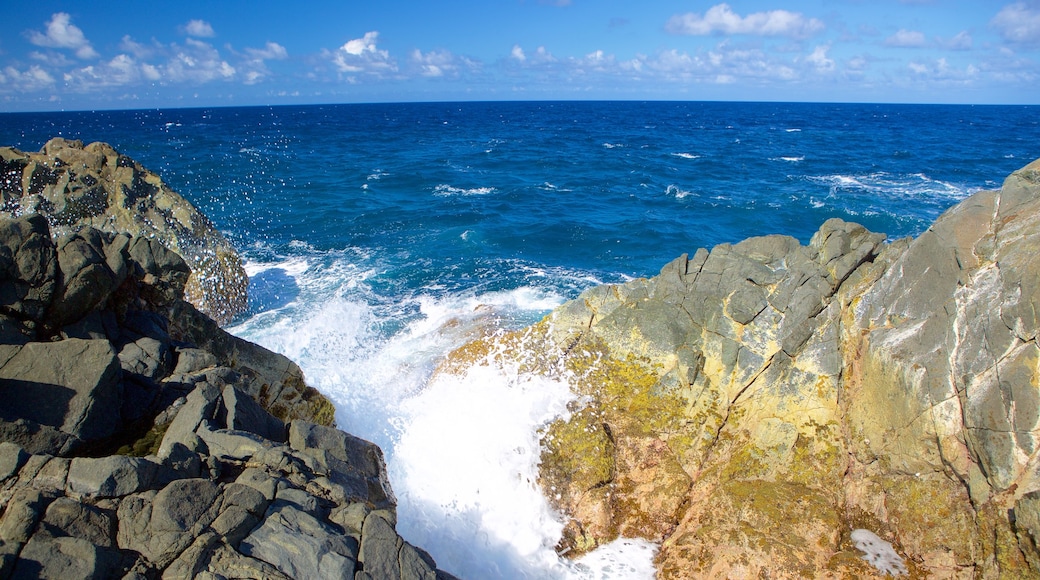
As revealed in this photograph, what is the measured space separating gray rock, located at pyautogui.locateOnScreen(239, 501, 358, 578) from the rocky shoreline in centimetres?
2

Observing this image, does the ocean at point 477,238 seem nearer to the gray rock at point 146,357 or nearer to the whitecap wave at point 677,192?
the whitecap wave at point 677,192

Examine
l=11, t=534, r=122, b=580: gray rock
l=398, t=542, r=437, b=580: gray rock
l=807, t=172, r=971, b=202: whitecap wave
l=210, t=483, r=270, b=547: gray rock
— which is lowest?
l=398, t=542, r=437, b=580: gray rock

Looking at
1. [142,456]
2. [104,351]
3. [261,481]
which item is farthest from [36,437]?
[261,481]

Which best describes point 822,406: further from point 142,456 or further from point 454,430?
point 142,456

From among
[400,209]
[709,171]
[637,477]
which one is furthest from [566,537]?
[709,171]

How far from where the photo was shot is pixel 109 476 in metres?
7.89

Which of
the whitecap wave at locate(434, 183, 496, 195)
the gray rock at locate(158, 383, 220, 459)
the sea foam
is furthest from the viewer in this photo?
the whitecap wave at locate(434, 183, 496, 195)

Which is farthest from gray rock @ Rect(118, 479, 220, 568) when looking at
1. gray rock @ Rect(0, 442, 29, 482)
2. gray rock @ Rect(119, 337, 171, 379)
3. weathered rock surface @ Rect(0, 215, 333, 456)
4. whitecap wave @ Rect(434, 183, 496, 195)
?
whitecap wave @ Rect(434, 183, 496, 195)

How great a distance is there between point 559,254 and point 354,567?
2788cm

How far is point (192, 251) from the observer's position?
2580 centimetres

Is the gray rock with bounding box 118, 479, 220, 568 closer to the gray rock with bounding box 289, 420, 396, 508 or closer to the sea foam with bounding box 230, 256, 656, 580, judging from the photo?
the gray rock with bounding box 289, 420, 396, 508

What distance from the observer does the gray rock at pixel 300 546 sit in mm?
7841

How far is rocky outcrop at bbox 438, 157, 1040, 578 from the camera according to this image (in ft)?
34.8

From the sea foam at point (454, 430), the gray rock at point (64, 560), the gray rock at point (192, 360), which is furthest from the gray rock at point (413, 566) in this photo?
the gray rock at point (192, 360)
